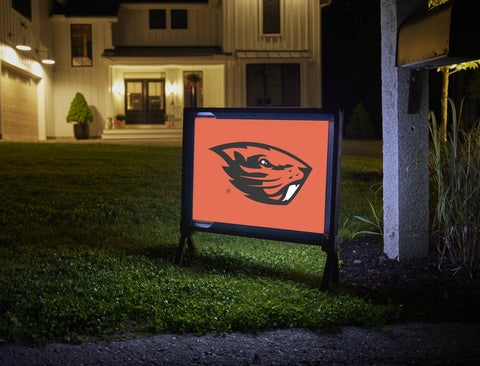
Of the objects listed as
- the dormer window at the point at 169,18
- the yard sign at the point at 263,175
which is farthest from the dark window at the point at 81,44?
the yard sign at the point at 263,175

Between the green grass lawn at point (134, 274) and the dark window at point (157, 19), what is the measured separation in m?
19.6

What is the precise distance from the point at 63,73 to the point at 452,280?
2385 centimetres

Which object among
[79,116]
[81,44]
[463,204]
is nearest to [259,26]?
[81,44]

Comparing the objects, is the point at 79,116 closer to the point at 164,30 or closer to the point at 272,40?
the point at 164,30

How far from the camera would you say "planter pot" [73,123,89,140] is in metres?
22.6

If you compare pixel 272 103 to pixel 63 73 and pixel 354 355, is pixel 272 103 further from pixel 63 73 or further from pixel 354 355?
pixel 354 355

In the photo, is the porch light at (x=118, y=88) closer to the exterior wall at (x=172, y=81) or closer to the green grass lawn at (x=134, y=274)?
the exterior wall at (x=172, y=81)

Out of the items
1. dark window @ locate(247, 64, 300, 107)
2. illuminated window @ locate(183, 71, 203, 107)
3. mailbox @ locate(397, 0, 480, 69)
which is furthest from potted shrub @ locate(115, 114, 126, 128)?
mailbox @ locate(397, 0, 480, 69)

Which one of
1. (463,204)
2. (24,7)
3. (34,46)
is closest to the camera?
(463,204)

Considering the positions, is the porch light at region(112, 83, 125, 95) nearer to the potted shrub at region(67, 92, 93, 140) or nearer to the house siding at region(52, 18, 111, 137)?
the house siding at region(52, 18, 111, 137)

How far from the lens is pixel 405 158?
4254 millimetres

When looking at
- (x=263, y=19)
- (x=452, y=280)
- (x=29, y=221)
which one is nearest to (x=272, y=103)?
(x=263, y=19)

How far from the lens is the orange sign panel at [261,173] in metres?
3.94

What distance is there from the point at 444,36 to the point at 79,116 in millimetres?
21121
